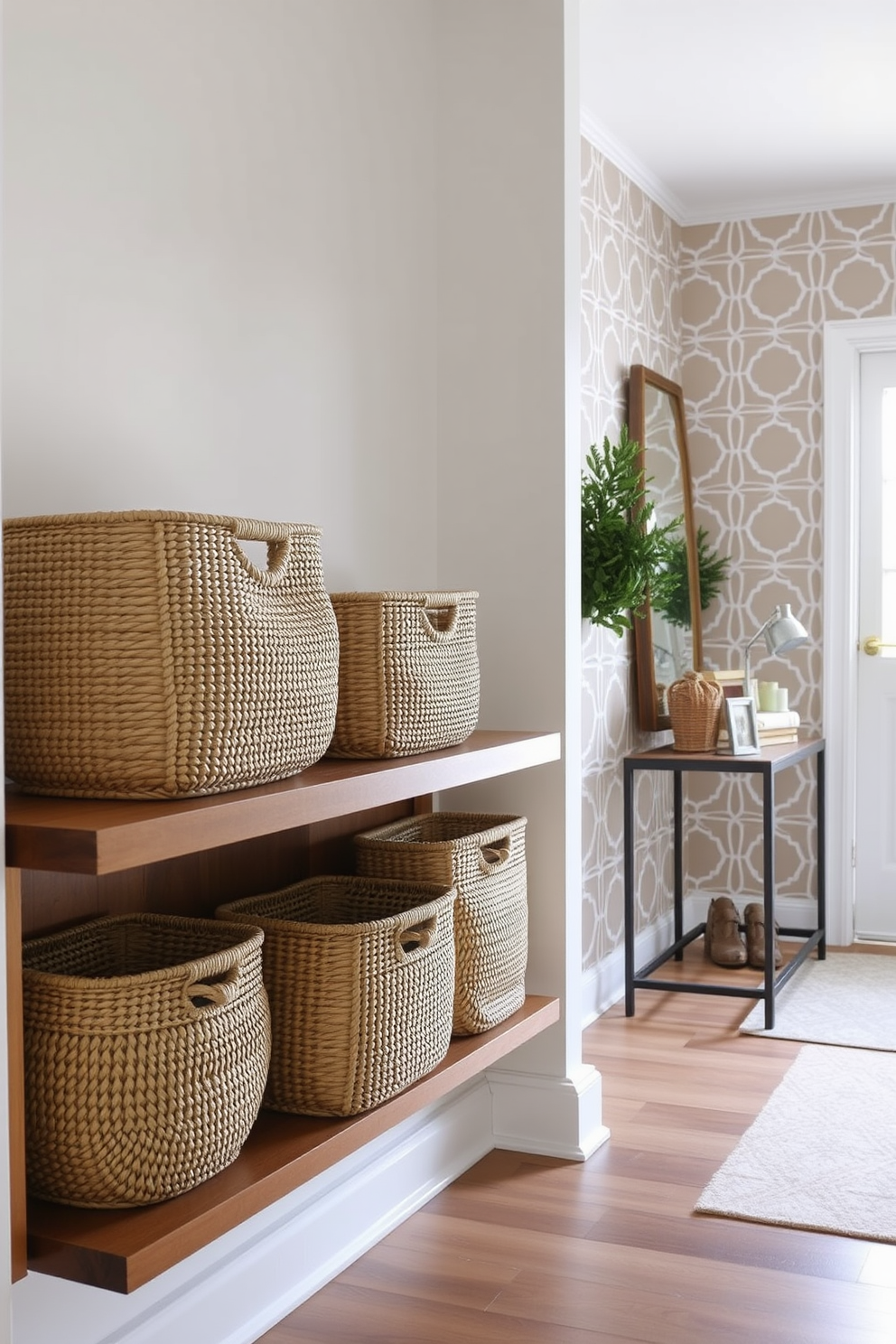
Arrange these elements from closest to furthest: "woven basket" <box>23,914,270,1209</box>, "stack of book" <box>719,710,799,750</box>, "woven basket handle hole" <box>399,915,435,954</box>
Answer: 1. "woven basket" <box>23,914,270,1209</box>
2. "woven basket handle hole" <box>399,915,435,954</box>
3. "stack of book" <box>719,710,799,750</box>

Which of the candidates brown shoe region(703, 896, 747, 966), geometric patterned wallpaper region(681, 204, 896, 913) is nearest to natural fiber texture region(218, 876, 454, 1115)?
brown shoe region(703, 896, 747, 966)

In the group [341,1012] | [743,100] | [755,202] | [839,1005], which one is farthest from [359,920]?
[755,202]

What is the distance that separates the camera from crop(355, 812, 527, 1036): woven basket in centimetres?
218

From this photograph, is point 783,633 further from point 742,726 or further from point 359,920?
point 359,920

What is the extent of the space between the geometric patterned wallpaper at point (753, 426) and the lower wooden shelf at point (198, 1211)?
2.63 metres

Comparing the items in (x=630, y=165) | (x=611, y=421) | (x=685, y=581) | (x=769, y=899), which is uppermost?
(x=630, y=165)

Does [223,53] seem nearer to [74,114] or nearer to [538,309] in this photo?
[74,114]

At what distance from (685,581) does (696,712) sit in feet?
2.30

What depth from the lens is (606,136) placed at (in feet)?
12.7

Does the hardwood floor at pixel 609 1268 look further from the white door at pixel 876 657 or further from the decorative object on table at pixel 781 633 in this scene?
the white door at pixel 876 657

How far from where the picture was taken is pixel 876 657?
457 centimetres

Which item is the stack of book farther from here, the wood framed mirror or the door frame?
the door frame

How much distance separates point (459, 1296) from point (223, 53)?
1.94 m

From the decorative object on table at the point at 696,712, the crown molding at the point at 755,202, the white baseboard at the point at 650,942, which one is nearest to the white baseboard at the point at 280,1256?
the white baseboard at the point at 650,942
